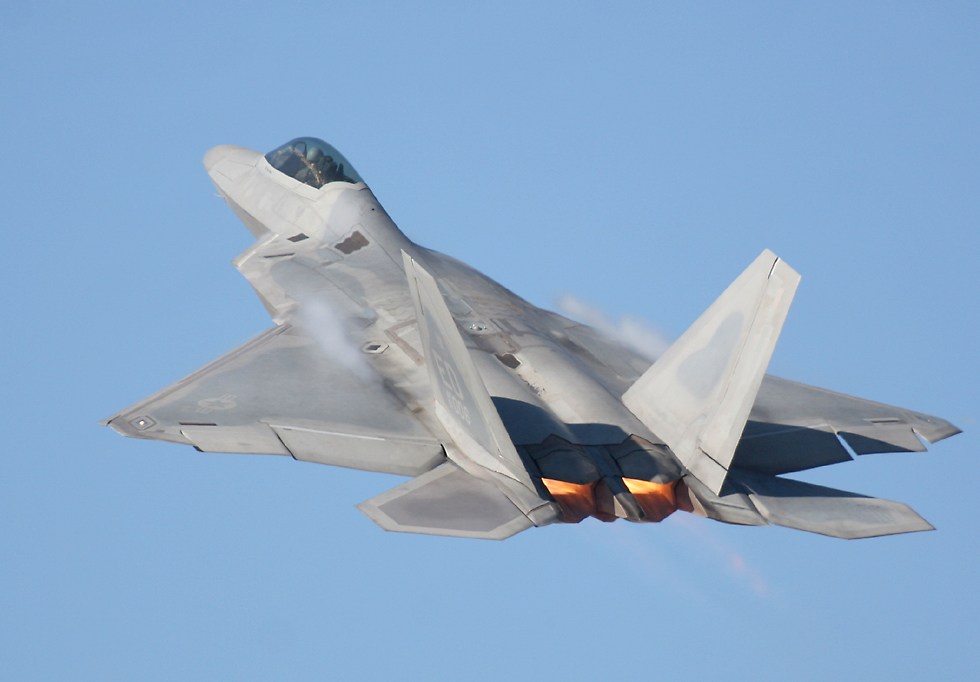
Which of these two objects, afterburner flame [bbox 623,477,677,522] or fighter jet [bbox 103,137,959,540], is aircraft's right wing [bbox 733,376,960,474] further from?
afterburner flame [bbox 623,477,677,522]

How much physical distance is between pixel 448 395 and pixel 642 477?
2.30 meters

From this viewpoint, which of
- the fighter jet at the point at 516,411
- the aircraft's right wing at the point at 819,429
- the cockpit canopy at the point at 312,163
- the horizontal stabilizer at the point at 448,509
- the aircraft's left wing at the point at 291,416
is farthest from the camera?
the cockpit canopy at the point at 312,163

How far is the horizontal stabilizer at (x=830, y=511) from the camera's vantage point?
18.6 m

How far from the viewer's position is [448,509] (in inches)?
721

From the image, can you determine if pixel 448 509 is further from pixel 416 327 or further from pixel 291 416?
pixel 416 327

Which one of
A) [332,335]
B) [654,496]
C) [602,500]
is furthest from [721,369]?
[332,335]

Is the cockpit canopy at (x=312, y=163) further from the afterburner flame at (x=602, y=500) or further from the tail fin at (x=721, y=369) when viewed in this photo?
the afterburner flame at (x=602, y=500)

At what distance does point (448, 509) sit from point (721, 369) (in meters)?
3.26

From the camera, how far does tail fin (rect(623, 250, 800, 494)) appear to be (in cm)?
1820

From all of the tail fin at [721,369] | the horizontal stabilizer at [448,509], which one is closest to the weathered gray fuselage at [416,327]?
the tail fin at [721,369]

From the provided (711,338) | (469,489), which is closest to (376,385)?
(469,489)

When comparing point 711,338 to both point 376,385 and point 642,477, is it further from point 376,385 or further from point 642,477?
point 376,385

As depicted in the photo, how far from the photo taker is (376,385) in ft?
69.2

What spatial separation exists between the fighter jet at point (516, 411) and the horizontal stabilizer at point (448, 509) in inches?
0.8
